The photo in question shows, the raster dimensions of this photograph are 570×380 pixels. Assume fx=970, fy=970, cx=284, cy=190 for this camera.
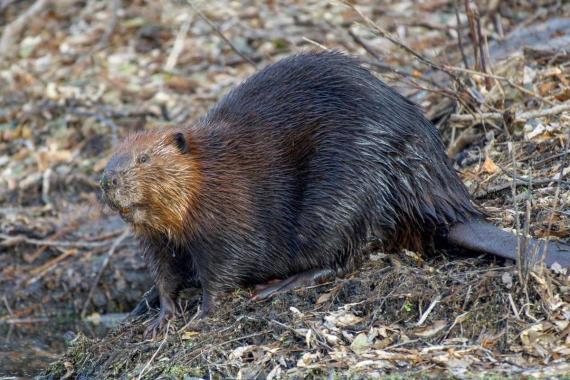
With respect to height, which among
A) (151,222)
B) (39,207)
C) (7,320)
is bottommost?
(7,320)

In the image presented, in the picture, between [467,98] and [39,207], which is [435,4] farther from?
[39,207]

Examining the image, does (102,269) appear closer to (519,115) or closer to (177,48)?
(519,115)

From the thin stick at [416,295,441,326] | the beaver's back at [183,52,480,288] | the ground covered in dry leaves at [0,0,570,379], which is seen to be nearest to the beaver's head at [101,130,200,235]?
the beaver's back at [183,52,480,288]

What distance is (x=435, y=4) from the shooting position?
9.53m

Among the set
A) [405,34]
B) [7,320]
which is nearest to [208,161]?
[7,320]

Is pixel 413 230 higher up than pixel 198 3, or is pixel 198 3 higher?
pixel 198 3

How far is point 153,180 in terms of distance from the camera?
4832 mm

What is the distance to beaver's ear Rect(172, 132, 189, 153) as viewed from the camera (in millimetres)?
4930

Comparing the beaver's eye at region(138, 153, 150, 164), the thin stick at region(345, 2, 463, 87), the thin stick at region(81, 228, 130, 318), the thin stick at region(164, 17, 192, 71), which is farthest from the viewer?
the thin stick at region(164, 17, 192, 71)

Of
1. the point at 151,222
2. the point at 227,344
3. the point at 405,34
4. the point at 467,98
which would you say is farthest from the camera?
the point at 405,34

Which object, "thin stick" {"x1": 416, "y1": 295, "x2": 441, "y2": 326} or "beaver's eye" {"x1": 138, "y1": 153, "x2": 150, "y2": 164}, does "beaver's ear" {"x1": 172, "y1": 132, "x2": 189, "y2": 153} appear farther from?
"thin stick" {"x1": 416, "y1": 295, "x2": 441, "y2": 326}

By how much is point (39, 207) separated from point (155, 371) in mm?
3528

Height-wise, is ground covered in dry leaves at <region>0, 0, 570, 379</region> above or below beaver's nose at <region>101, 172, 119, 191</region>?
below

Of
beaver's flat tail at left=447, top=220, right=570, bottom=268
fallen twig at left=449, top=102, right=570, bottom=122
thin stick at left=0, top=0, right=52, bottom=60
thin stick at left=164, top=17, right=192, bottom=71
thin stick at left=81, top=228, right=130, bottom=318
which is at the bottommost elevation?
thin stick at left=81, top=228, right=130, bottom=318
